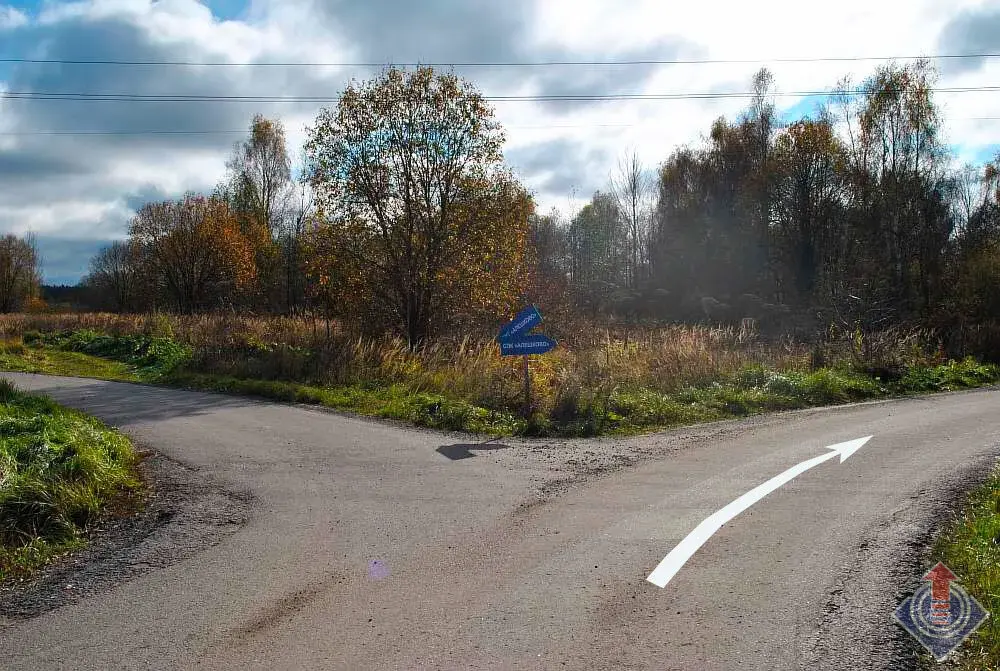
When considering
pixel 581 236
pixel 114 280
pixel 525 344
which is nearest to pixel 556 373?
pixel 525 344

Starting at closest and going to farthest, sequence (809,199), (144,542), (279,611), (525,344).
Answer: (279,611)
(144,542)
(525,344)
(809,199)

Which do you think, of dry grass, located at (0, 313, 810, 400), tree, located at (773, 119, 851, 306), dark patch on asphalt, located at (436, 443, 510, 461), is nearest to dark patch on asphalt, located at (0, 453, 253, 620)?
dark patch on asphalt, located at (436, 443, 510, 461)

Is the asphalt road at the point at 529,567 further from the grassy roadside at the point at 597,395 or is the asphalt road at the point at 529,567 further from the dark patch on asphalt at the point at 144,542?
the grassy roadside at the point at 597,395

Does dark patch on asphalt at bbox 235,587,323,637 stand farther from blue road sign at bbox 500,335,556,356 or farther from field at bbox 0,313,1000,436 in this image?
blue road sign at bbox 500,335,556,356

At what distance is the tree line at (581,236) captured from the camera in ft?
65.3

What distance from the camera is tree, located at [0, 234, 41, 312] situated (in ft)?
218

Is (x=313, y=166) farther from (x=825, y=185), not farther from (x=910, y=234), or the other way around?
(x=825, y=185)

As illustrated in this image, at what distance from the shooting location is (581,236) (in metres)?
68.3

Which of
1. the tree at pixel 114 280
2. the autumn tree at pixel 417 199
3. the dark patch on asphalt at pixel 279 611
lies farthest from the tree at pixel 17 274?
the dark patch on asphalt at pixel 279 611

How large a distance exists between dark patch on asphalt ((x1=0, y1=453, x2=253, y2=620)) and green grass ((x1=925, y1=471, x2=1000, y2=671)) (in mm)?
5319

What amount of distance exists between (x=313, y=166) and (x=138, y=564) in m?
16.0

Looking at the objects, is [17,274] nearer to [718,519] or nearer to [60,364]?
[60,364]

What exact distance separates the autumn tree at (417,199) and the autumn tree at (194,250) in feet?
79.2

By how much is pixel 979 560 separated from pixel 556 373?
10611 mm
